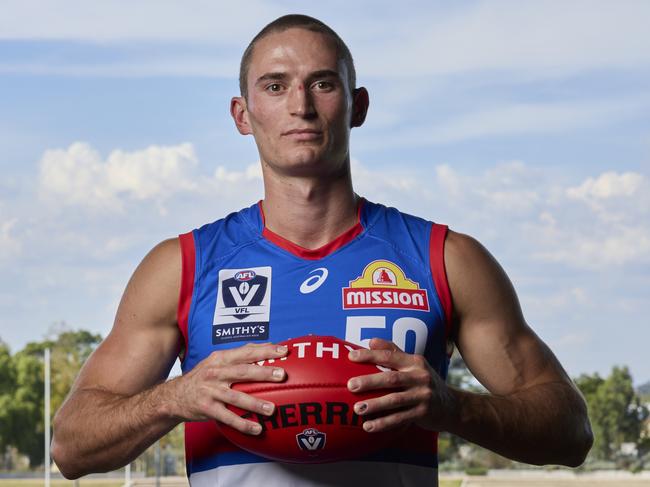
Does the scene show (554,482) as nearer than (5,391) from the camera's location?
No

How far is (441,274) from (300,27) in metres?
0.73

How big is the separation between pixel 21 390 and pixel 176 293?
92.3 feet

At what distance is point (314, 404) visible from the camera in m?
2.27

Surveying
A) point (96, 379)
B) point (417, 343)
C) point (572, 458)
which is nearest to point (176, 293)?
point (96, 379)

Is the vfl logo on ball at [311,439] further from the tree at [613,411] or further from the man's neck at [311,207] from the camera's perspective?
the tree at [613,411]

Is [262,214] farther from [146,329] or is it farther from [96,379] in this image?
[96,379]

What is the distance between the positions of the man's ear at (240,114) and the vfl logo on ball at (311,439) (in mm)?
887

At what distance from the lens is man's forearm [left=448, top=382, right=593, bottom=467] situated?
2.44 metres

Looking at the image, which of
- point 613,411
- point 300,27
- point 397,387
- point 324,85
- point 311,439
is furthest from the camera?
point 613,411

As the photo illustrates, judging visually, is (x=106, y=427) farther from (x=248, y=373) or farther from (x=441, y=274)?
(x=441, y=274)

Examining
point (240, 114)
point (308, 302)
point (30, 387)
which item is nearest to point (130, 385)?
point (308, 302)

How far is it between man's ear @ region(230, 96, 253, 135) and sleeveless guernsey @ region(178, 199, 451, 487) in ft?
0.84

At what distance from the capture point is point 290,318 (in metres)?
2.70

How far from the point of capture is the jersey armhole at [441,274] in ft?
8.98
